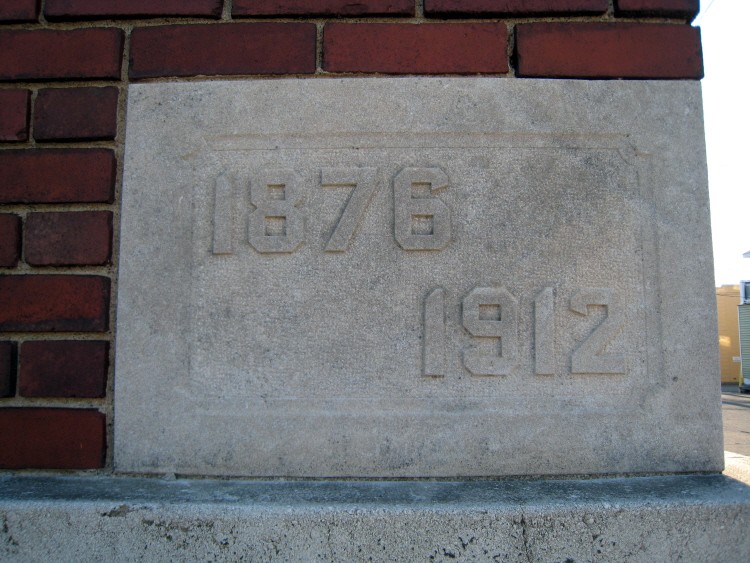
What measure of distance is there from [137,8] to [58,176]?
0.45 metres

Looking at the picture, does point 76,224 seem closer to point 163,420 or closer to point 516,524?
point 163,420

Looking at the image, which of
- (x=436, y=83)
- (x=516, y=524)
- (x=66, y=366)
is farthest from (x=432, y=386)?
(x=66, y=366)

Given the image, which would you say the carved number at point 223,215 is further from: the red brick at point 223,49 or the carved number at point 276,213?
the red brick at point 223,49

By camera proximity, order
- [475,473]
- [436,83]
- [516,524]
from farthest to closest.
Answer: [436,83] < [475,473] < [516,524]

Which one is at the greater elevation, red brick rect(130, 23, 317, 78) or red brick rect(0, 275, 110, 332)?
red brick rect(130, 23, 317, 78)

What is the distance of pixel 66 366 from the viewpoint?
137 centimetres

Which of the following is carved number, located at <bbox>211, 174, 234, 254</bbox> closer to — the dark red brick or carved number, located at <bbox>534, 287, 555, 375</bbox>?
the dark red brick

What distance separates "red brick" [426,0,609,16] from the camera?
1.43 metres

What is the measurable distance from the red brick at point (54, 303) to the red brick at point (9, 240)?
0.04 meters

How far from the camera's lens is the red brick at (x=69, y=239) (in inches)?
54.9

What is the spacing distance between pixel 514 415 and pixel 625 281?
405 millimetres

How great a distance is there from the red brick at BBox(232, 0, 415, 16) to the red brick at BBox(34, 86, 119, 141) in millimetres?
387

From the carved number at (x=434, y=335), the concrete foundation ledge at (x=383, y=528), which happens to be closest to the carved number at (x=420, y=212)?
the carved number at (x=434, y=335)

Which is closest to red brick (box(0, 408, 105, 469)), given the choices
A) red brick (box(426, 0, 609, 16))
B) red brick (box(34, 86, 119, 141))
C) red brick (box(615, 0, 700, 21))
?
red brick (box(34, 86, 119, 141))
